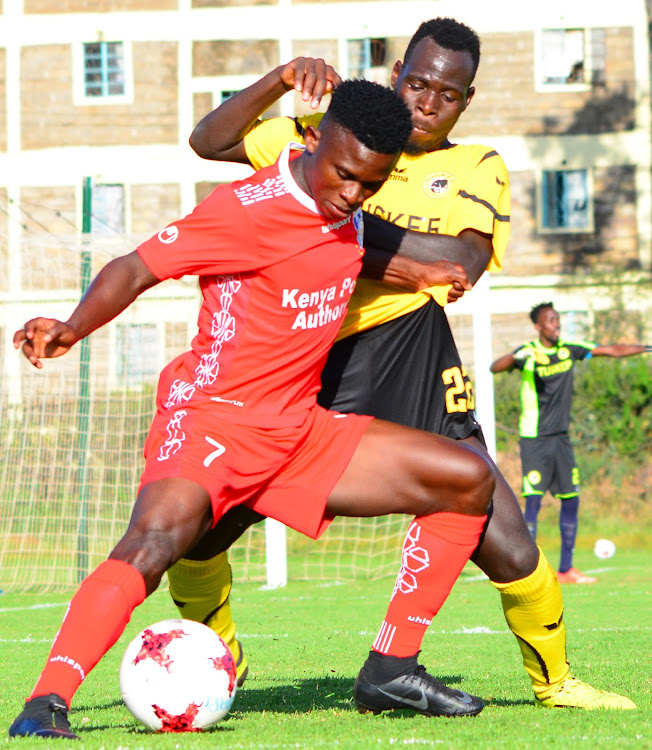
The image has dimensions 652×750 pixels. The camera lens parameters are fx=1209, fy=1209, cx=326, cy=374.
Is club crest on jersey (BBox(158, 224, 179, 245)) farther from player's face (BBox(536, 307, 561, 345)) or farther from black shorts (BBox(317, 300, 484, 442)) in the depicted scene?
player's face (BBox(536, 307, 561, 345))

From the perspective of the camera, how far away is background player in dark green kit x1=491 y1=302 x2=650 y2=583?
12.3 m

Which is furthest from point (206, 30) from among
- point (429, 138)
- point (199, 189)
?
point (429, 138)

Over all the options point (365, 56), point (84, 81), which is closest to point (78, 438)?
point (365, 56)

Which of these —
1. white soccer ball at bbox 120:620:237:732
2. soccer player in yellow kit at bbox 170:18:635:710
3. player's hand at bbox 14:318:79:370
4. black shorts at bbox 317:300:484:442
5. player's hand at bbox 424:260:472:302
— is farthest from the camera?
black shorts at bbox 317:300:484:442

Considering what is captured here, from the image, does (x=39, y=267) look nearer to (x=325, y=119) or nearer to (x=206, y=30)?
(x=325, y=119)

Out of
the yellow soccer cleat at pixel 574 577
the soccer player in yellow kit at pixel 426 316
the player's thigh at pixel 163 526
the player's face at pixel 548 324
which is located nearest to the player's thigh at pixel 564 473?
the yellow soccer cleat at pixel 574 577

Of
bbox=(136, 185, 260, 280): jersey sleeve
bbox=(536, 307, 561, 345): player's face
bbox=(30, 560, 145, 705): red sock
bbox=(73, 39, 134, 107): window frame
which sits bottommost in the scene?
bbox=(30, 560, 145, 705): red sock

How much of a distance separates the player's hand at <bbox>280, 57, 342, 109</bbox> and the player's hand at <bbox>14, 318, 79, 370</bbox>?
105 centimetres

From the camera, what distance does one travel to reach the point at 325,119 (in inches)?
148

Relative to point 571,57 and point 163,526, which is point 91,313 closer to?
point 163,526

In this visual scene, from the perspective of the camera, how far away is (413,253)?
410 centimetres

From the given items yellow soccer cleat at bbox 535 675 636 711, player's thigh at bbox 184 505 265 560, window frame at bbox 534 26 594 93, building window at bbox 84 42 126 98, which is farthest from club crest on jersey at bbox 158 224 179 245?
building window at bbox 84 42 126 98

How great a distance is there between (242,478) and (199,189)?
25.4 metres

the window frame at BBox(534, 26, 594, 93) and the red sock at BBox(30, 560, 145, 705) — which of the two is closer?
the red sock at BBox(30, 560, 145, 705)
